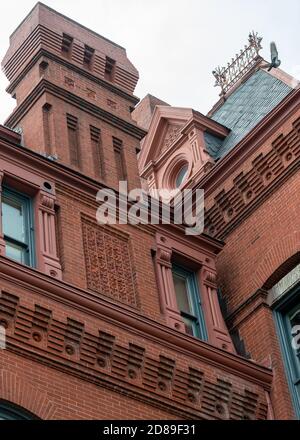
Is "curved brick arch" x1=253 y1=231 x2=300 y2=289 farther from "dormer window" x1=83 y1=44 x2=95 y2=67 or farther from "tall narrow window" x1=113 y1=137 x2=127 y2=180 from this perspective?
"dormer window" x1=83 y1=44 x2=95 y2=67

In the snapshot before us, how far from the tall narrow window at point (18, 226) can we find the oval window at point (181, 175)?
7.92m

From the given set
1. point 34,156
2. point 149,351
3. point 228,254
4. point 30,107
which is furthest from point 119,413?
point 30,107

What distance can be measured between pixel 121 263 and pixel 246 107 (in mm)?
8667

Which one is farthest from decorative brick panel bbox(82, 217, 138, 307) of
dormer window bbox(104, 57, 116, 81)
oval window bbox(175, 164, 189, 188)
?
oval window bbox(175, 164, 189, 188)

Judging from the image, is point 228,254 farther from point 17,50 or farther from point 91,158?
point 17,50

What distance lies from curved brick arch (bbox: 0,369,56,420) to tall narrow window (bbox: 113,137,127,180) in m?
6.68

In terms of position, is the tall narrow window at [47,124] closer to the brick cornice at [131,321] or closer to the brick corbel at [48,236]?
the brick corbel at [48,236]

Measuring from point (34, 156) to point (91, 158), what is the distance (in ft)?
9.23

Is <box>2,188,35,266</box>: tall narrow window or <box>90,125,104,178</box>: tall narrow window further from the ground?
<box>90,125,104,178</box>: tall narrow window

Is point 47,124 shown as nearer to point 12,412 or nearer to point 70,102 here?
point 70,102

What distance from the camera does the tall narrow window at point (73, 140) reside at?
2128cm

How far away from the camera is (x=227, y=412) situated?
727 inches

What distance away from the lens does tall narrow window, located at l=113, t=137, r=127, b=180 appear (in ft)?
72.0

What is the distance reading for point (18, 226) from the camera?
18281 mm
